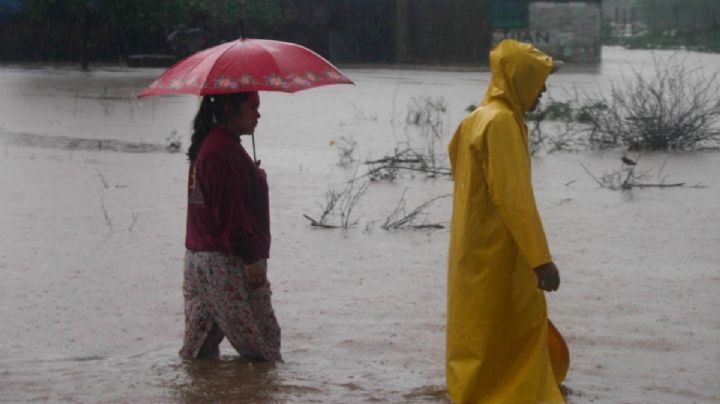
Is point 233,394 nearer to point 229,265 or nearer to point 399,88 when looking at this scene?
point 229,265

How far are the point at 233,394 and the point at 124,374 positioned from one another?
682mm

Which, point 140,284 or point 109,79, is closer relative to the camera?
point 140,284

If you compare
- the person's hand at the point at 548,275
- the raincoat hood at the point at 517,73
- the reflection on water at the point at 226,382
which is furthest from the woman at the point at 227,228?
the person's hand at the point at 548,275

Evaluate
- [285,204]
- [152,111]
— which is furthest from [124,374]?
[152,111]

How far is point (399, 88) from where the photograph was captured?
2561 cm

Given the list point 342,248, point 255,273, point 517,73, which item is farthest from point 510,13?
point 517,73

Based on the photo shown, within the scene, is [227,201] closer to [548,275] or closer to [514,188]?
[514,188]

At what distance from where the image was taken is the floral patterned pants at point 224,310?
5.09 m

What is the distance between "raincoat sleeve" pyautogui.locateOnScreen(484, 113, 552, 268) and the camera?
437cm

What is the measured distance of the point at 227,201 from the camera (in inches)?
193

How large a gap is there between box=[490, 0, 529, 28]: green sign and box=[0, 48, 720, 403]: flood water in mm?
24612

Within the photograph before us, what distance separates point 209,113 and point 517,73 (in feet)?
4.27

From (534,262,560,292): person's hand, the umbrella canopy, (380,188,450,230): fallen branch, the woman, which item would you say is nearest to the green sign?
(380,188,450,230): fallen branch

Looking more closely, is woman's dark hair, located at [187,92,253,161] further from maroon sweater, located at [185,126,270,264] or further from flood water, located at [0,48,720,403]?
flood water, located at [0,48,720,403]
